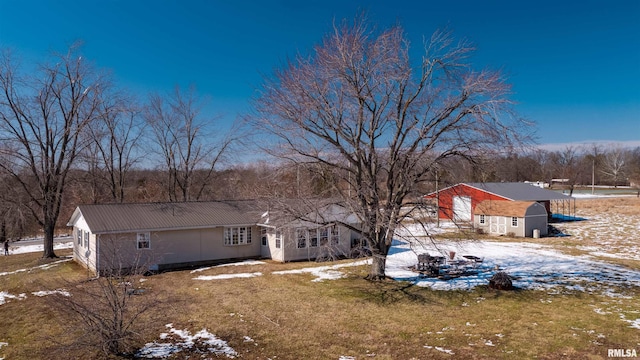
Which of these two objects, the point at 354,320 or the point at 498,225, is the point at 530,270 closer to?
the point at 354,320

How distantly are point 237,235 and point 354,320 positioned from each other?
39.1ft

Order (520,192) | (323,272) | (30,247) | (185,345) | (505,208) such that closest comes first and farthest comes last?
(185,345) → (323,272) → (30,247) → (505,208) → (520,192)

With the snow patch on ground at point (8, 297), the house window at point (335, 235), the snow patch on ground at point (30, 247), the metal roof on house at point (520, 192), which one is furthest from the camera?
the metal roof on house at point (520, 192)

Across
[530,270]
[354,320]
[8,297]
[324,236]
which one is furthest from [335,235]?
[8,297]

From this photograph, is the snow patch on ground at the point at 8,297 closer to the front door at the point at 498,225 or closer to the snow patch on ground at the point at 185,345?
the snow patch on ground at the point at 185,345

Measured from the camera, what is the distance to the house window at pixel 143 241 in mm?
19744

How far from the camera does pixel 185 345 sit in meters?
9.85

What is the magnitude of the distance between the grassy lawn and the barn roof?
57.2ft

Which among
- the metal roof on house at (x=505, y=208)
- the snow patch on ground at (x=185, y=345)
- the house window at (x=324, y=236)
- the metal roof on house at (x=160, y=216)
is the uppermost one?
the metal roof on house at (x=160, y=216)

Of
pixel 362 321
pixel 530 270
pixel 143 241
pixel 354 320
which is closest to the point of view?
pixel 362 321

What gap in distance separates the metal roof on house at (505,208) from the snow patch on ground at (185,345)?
26193mm

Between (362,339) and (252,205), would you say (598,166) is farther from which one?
(362,339)

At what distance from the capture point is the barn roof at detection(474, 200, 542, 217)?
31.7 m

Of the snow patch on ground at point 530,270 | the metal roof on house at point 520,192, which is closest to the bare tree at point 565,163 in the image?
the metal roof on house at point 520,192
